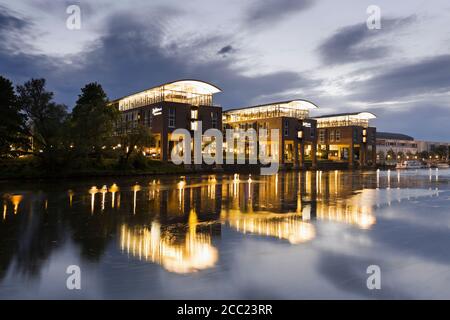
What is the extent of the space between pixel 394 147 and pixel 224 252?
18129 centimetres

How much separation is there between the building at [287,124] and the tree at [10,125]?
51479 millimetres

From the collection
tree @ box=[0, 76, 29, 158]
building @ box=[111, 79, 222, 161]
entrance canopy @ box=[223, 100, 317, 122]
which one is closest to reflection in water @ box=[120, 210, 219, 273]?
tree @ box=[0, 76, 29, 158]

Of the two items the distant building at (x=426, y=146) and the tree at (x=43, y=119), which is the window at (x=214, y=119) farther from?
the distant building at (x=426, y=146)

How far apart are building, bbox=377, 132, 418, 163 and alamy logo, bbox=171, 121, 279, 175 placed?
8553 centimetres

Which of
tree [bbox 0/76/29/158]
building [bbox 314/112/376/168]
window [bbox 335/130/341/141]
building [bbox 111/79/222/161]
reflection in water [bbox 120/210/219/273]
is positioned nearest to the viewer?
reflection in water [bbox 120/210/219/273]

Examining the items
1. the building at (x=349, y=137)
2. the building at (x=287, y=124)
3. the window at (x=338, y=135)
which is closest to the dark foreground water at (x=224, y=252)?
the building at (x=287, y=124)

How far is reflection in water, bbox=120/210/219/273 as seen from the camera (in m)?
8.61

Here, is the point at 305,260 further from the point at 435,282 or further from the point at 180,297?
the point at 180,297

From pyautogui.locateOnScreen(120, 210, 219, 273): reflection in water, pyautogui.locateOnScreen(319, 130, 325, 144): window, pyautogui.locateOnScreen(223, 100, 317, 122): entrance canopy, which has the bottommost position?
pyautogui.locateOnScreen(120, 210, 219, 273): reflection in water

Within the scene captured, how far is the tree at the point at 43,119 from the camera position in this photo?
1694 inches

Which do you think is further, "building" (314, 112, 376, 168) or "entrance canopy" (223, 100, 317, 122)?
"building" (314, 112, 376, 168)

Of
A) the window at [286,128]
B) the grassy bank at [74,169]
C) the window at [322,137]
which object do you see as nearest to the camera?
the grassy bank at [74,169]

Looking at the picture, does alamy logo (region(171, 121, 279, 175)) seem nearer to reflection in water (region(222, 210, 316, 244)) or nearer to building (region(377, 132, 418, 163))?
reflection in water (region(222, 210, 316, 244))

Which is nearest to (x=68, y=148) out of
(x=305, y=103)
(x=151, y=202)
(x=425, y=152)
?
(x=151, y=202)
